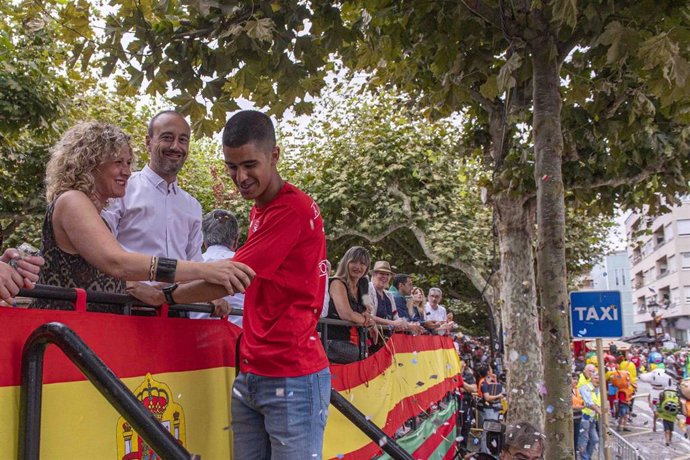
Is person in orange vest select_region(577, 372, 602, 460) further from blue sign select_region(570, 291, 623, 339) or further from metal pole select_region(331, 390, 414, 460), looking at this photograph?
metal pole select_region(331, 390, 414, 460)

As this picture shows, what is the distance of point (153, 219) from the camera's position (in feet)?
11.9

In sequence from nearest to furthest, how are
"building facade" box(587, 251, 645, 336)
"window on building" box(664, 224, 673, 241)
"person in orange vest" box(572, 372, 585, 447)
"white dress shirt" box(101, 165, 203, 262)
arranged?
"white dress shirt" box(101, 165, 203, 262)
"person in orange vest" box(572, 372, 585, 447)
"window on building" box(664, 224, 673, 241)
"building facade" box(587, 251, 645, 336)

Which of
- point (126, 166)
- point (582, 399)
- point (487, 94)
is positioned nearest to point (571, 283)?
point (582, 399)

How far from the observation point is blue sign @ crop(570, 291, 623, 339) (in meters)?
10.4

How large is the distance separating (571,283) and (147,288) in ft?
106

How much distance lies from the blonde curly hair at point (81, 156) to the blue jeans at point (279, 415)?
101 cm

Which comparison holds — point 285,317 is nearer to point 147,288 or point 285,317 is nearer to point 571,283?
point 147,288

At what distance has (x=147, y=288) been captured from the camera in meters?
2.81

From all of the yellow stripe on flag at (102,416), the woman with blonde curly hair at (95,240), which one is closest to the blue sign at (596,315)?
the yellow stripe on flag at (102,416)

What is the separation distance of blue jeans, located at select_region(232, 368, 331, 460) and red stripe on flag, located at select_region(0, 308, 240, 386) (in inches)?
12.2

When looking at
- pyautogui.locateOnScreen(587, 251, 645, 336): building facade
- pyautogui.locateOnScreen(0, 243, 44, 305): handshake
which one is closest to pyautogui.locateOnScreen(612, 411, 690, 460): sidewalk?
pyautogui.locateOnScreen(0, 243, 44, 305): handshake

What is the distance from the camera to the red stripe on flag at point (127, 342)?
2.13m

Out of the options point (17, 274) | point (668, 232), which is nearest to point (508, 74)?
point (17, 274)

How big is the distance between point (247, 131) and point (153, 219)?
1.11m
